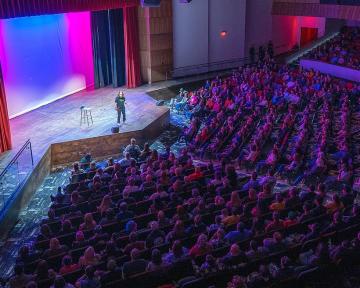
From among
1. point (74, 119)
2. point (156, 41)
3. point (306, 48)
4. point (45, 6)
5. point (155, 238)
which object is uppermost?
point (45, 6)

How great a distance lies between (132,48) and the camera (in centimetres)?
1862

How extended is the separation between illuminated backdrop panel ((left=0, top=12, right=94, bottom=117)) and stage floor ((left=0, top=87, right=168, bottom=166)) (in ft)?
1.45

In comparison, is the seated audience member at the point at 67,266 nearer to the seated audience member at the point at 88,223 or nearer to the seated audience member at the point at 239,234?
the seated audience member at the point at 88,223

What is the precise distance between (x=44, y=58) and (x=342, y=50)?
481 inches

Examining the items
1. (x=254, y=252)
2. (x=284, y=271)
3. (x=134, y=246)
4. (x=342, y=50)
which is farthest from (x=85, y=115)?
(x=342, y=50)

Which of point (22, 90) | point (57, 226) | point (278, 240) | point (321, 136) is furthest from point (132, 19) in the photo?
point (278, 240)

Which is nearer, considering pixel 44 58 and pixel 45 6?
pixel 45 6

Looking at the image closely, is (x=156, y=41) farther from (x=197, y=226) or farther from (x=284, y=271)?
(x=284, y=271)

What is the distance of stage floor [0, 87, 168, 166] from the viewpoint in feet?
42.4

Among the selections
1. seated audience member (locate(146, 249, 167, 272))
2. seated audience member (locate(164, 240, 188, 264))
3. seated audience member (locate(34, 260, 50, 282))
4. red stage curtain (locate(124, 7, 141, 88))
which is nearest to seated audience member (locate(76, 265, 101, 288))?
seated audience member (locate(34, 260, 50, 282))

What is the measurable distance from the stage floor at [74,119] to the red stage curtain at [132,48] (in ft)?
3.59

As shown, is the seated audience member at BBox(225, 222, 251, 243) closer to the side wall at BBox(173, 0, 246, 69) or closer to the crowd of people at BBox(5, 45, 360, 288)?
the crowd of people at BBox(5, 45, 360, 288)

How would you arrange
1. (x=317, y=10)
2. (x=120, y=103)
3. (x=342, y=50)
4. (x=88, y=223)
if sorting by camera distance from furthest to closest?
(x=317, y=10), (x=342, y=50), (x=120, y=103), (x=88, y=223)

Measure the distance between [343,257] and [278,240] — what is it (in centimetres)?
93
